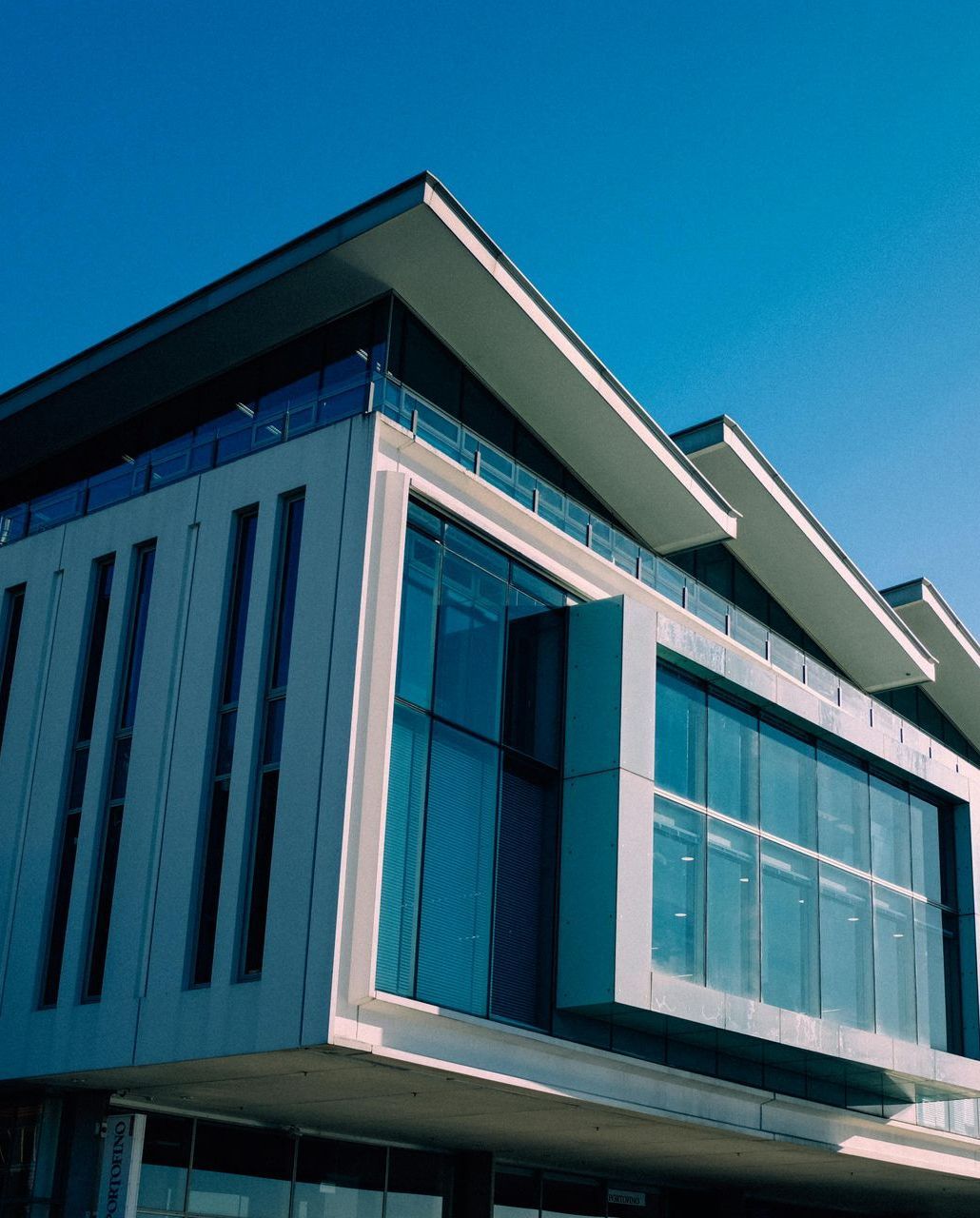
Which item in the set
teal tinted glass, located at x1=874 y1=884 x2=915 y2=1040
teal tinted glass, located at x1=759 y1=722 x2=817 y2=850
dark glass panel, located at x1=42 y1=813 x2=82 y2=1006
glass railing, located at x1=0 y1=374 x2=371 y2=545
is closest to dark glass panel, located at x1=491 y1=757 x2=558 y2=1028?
teal tinted glass, located at x1=759 y1=722 x2=817 y2=850

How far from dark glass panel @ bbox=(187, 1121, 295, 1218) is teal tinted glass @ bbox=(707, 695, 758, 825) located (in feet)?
25.8

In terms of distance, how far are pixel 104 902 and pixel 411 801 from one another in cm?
443

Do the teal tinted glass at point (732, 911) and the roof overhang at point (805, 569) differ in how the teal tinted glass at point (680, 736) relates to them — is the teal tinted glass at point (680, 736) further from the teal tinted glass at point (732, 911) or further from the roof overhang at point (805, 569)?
the roof overhang at point (805, 569)

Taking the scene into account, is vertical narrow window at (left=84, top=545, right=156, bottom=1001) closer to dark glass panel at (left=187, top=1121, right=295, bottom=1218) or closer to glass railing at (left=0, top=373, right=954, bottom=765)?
glass railing at (left=0, top=373, right=954, bottom=765)

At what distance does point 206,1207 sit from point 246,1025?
16.8 feet

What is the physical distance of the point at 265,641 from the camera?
18.7 metres

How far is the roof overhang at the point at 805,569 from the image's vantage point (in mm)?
27688

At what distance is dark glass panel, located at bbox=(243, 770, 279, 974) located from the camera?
57.0ft

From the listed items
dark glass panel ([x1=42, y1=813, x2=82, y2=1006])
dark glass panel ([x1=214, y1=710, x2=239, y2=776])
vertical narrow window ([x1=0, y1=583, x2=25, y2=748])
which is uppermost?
vertical narrow window ([x1=0, y1=583, x2=25, y2=748])

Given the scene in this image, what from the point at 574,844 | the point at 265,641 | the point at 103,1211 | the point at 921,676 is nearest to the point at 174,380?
the point at 265,641

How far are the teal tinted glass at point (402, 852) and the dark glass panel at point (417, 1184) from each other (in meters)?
7.65

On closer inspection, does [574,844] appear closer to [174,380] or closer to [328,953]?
[328,953]

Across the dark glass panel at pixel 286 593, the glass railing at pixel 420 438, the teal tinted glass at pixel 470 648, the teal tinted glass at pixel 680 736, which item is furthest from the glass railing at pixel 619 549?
the teal tinted glass at pixel 680 736

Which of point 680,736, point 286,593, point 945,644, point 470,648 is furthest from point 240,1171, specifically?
point 945,644
